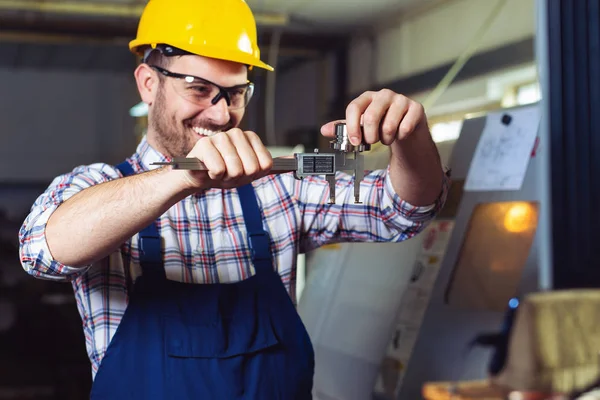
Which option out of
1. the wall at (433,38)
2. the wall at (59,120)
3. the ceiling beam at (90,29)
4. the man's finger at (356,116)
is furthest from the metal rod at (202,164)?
the wall at (59,120)

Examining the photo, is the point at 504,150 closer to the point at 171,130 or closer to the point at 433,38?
the point at 171,130

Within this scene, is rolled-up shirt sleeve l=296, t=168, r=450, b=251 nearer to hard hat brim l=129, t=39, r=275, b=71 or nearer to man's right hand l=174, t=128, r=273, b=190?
hard hat brim l=129, t=39, r=275, b=71

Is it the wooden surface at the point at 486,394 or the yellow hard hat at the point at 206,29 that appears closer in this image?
the wooden surface at the point at 486,394

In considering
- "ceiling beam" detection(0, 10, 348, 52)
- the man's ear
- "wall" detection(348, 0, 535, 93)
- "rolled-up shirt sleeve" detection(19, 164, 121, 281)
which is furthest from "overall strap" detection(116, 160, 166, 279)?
"ceiling beam" detection(0, 10, 348, 52)

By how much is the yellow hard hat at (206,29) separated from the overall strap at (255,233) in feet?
0.64

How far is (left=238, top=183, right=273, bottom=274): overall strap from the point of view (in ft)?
3.62

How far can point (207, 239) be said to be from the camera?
1128 millimetres

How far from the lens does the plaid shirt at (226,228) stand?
107cm

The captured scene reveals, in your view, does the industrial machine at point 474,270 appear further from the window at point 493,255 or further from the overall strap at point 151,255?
the overall strap at point 151,255

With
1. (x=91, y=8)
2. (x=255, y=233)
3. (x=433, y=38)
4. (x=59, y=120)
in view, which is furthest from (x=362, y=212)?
(x=59, y=120)

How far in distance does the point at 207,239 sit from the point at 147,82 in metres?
0.27

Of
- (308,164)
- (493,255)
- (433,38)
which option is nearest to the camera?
(308,164)

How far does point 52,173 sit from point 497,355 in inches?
176

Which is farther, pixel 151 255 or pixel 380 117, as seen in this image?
pixel 151 255
